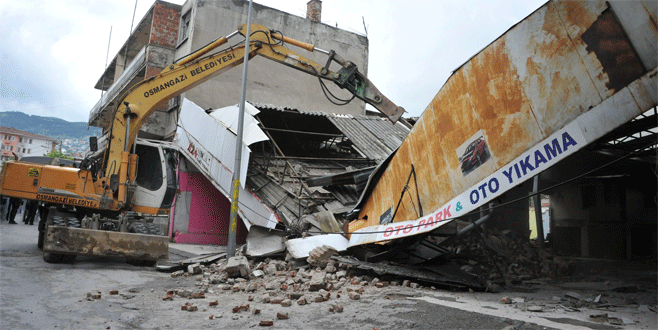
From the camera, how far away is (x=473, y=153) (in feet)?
21.0

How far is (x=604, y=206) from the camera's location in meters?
15.4

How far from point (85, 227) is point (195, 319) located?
210 inches

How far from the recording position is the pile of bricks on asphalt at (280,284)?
6.41 m

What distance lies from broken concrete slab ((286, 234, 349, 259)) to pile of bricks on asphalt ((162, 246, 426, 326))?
26 centimetres

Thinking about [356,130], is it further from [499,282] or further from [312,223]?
[499,282]

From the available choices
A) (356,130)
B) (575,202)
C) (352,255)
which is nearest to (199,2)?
(356,130)

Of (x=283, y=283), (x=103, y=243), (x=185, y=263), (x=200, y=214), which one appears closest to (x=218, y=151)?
(x=200, y=214)

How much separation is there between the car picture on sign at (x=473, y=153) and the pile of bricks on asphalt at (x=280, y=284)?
2.19 meters

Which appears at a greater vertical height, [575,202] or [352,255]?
[575,202]

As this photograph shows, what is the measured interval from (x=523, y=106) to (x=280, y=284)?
4763mm

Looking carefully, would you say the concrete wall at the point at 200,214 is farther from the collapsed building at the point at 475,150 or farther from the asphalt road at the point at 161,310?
the asphalt road at the point at 161,310

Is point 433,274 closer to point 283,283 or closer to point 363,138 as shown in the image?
point 283,283

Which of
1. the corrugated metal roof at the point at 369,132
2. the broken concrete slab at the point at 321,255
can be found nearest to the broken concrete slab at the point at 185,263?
the broken concrete slab at the point at 321,255

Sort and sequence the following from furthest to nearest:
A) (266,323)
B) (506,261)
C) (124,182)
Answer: (124,182) < (506,261) < (266,323)
